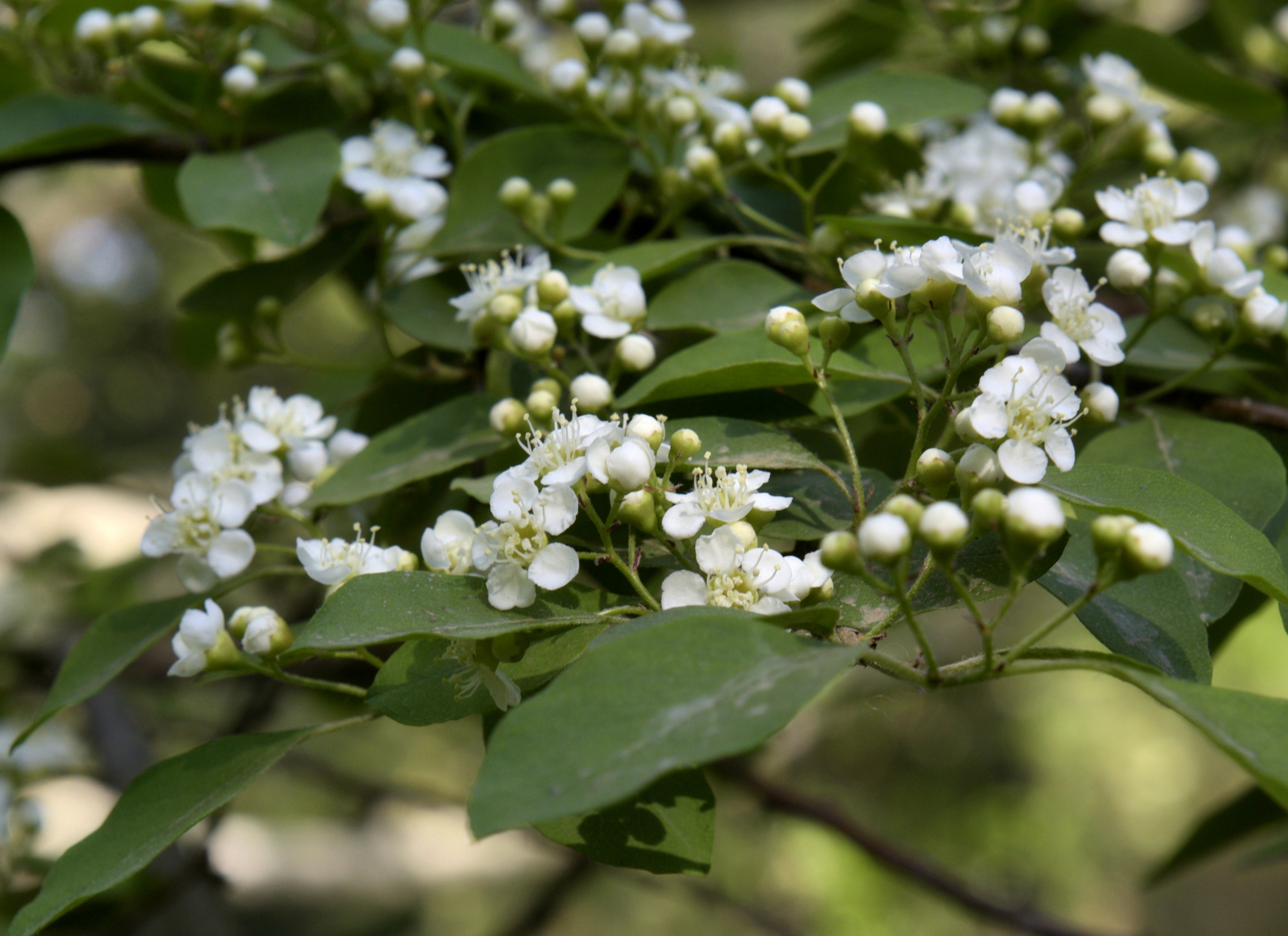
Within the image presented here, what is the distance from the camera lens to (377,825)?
4.28 m

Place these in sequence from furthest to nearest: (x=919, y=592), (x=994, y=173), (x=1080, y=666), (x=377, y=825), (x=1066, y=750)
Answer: (x=1066, y=750)
(x=377, y=825)
(x=994, y=173)
(x=919, y=592)
(x=1080, y=666)

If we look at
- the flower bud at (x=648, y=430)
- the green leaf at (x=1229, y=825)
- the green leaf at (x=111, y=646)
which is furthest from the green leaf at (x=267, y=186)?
the green leaf at (x=1229, y=825)

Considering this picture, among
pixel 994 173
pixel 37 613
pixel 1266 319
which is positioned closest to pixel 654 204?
pixel 994 173

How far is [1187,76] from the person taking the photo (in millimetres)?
2014

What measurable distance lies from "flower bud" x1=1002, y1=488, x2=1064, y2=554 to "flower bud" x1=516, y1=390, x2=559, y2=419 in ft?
1.69

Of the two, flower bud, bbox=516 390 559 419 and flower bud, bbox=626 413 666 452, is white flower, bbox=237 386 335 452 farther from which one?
flower bud, bbox=626 413 666 452

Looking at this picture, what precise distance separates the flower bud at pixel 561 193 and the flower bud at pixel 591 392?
0.37 meters

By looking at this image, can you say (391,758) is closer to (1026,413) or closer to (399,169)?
(399,169)

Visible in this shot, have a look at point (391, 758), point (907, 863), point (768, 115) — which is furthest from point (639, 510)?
point (391, 758)

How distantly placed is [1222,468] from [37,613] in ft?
9.37

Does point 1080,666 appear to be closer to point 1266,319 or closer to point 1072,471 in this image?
point 1072,471

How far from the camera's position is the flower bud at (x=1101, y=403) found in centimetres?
122

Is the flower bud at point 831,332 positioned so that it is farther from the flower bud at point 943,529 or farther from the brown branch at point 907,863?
the brown branch at point 907,863

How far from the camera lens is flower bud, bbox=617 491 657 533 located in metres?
1.05
